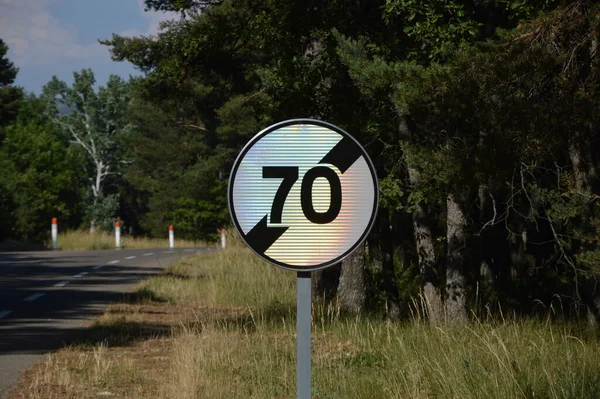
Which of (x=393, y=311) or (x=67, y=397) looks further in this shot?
(x=393, y=311)

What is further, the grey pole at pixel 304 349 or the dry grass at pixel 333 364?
the dry grass at pixel 333 364

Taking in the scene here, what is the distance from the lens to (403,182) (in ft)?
41.7

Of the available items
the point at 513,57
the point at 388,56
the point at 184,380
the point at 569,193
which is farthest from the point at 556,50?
the point at 184,380

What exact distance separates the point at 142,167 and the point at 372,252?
62.4m

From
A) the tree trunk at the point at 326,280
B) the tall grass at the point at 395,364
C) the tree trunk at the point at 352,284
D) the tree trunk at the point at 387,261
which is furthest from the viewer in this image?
the tree trunk at the point at 326,280

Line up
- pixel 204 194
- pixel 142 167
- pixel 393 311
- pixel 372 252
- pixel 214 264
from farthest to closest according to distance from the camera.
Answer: pixel 142 167 < pixel 204 194 < pixel 214 264 < pixel 372 252 < pixel 393 311

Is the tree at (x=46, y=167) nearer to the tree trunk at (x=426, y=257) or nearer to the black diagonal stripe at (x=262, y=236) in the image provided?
the tree trunk at (x=426, y=257)

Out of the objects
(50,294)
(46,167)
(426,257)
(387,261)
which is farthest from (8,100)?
(426,257)

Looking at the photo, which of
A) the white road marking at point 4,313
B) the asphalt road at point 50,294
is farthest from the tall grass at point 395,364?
the white road marking at point 4,313

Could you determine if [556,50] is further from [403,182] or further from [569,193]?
[403,182]

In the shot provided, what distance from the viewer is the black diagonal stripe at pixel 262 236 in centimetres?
429

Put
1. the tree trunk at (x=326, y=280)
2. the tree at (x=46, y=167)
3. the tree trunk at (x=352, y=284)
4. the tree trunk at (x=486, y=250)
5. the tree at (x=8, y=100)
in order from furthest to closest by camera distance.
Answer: the tree at (x=46, y=167), the tree at (x=8, y=100), the tree trunk at (x=326, y=280), the tree trunk at (x=486, y=250), the tree trunk at (x=352, y=284)

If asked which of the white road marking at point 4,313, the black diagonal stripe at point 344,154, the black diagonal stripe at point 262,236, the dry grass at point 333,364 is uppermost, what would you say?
the black diagonal stripe at point 344,154

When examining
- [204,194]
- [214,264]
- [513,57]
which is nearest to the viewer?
[513,57]
